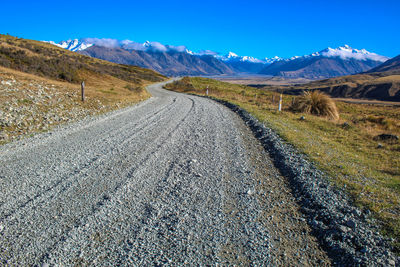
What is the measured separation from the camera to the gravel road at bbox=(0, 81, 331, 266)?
3.06 metres

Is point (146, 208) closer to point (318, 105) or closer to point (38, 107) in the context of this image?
point (38, 107)

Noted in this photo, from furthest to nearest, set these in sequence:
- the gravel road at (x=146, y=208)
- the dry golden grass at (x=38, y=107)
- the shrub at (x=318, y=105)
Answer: the shrub at (x=318, y=105), the dry golden grass at (x=38, y=107), the gravel road at (x=146, y=208)

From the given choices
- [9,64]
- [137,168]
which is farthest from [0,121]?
[9,64]

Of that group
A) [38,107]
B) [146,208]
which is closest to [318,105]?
[38,107]

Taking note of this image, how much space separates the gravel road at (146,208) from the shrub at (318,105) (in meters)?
13.2

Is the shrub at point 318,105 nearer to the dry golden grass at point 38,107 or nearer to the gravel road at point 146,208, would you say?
the dry golden grass at point 38,107

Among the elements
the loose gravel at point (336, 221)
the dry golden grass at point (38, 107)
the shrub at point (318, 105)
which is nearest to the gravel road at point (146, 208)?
the loose gravel at point (336, 221)

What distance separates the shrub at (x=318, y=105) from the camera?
18.2 m

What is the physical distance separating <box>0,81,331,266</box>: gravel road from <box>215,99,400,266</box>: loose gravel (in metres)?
0.19

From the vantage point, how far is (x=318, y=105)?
18.6m

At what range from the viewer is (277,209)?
4.21 m

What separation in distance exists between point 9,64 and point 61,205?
2509 cm

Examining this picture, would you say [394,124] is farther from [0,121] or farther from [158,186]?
[0,121]

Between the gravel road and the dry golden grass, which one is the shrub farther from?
the gravel road
